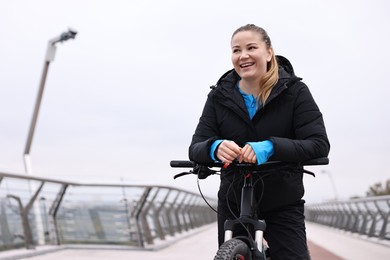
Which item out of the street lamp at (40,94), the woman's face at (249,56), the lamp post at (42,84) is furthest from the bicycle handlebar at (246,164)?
the street lamp at (40,94)

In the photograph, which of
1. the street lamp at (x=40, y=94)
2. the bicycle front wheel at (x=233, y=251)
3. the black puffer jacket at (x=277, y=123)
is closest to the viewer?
the bicycle front wheel at (x=233, y=251)

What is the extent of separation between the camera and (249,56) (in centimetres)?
284

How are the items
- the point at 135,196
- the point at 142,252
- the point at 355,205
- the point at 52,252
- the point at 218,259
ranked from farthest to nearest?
1. the point at 355,205
2. the point at 135,196
3. the point at 142,252
4. the point at 52,252
5. the point at 218,259

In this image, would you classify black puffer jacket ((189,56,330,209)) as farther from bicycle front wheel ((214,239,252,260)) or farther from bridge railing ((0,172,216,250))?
bridge railing ((0,172,216,250))

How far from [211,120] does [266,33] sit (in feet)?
1.64

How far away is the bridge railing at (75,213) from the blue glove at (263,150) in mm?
5830

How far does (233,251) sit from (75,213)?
828 cm

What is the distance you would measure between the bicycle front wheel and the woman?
209 millimetres

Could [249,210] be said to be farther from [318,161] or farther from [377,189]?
[377,189]

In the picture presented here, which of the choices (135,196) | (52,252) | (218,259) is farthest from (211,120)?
(135,196)

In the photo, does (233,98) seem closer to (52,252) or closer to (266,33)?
(266,33)

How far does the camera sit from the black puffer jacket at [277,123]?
2.72 meters

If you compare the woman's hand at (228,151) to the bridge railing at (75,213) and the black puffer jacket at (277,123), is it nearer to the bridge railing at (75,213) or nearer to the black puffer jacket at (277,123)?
the black puffer jacket at (277,123)

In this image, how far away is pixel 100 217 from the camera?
1075 cm
